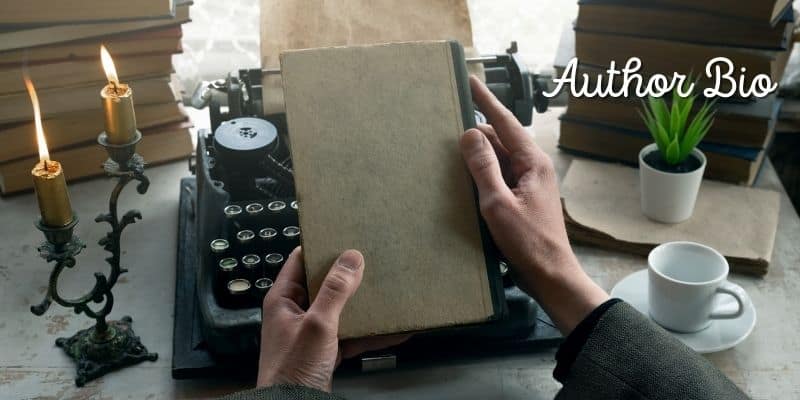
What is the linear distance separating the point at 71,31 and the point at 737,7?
87 cm

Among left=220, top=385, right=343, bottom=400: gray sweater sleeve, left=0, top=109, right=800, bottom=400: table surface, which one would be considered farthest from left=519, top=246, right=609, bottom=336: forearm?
left=220, top=385, right=343, bottom=400: gray sweater sleeve

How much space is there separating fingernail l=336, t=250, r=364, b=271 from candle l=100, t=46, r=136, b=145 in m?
0.24

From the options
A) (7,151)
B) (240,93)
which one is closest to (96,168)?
(7,151)

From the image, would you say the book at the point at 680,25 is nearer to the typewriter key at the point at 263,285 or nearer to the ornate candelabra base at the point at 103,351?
the typewriter key at the point at 263,285

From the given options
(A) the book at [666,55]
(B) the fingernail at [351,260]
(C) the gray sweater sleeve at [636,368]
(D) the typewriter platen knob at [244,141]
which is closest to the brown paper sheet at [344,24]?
(D) the typewriter platen knob at [244,141]

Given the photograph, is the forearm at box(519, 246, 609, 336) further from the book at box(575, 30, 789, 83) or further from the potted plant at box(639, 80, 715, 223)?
the book at box(575, 30, 789, 83)

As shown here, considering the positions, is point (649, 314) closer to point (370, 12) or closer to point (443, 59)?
point (443, 59)

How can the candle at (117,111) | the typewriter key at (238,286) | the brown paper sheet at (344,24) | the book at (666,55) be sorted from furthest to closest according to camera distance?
the book at (666,55) < the brown paper sheet at (344,24) < the typewriter key at (238,286) < the candle at (117,111)

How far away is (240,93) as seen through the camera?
1093 mm

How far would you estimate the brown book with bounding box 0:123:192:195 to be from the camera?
4.00ft

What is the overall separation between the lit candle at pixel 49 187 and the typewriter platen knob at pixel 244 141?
Answer: 251 millimetres

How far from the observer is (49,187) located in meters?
0.80

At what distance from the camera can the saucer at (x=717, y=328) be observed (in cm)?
95

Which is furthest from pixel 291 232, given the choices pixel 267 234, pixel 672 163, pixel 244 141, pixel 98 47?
pixel 672 163
